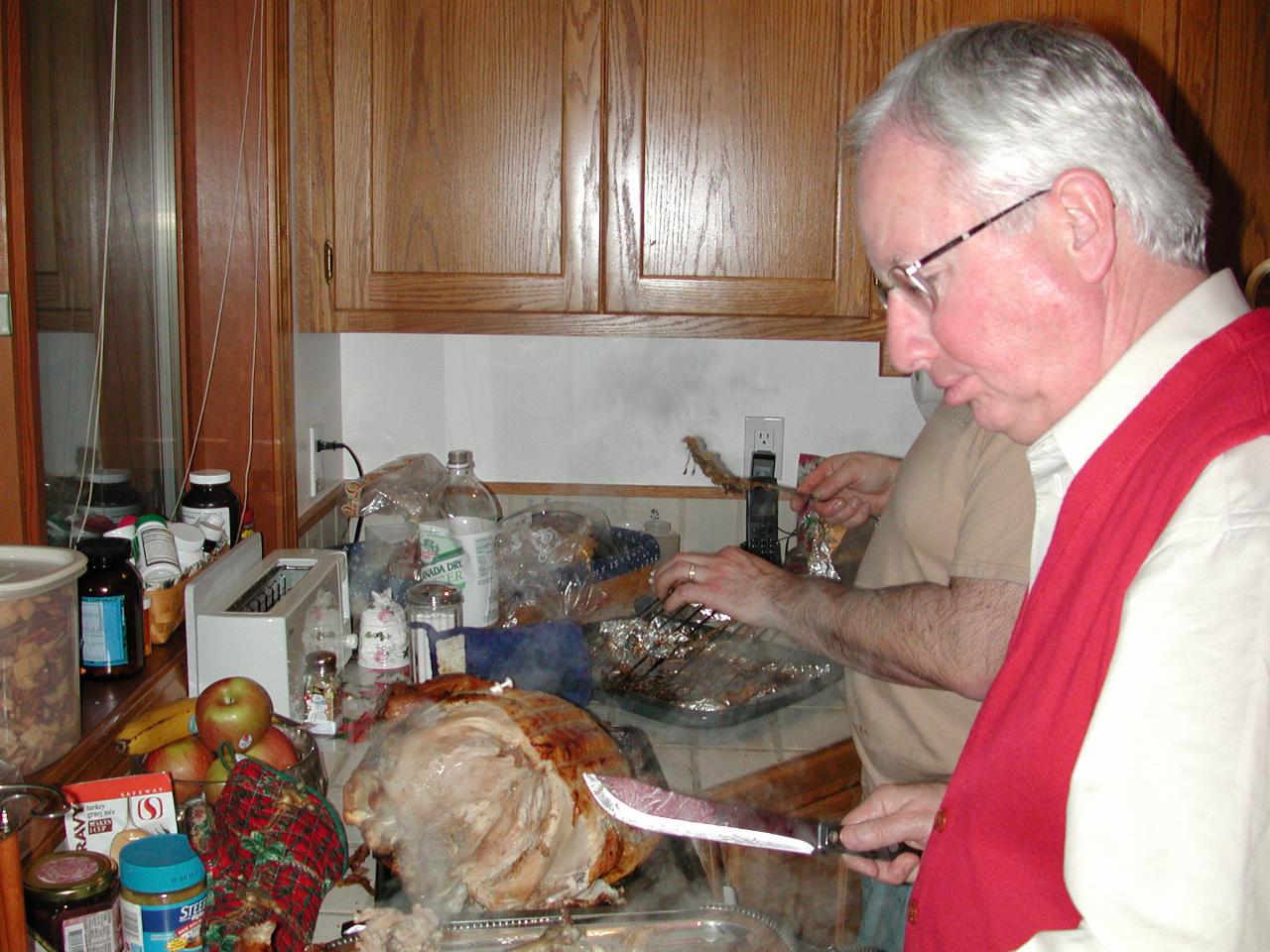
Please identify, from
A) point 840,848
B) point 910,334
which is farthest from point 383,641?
point 910,334

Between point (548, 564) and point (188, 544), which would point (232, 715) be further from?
point (548, 564)

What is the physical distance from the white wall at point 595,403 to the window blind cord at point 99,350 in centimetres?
78

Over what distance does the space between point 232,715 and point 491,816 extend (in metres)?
0.33

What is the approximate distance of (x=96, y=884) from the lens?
985 mm

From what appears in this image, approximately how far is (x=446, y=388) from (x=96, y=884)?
160cm

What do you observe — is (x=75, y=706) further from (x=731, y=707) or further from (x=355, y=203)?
(x=355, y=203)

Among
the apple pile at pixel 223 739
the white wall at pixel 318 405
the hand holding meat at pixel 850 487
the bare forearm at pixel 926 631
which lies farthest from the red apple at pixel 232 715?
the hand holding meat at pixel 850 487

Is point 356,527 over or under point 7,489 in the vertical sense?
under

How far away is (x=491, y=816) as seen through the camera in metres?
1.21

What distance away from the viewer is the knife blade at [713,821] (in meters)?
1.09

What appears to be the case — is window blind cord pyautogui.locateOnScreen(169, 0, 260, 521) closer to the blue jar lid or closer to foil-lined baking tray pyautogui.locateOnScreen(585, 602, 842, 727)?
foil-lined baking tray pyautogui.locateOnScreen(585, 602, 842, 727)

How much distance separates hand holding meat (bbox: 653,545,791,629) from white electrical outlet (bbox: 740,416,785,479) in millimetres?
786

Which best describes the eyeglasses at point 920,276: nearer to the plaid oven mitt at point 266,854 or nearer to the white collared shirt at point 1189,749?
the white collared shirt at point 1189,749

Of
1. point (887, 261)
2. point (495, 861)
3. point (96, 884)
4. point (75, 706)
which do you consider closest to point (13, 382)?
point (75, 706)
